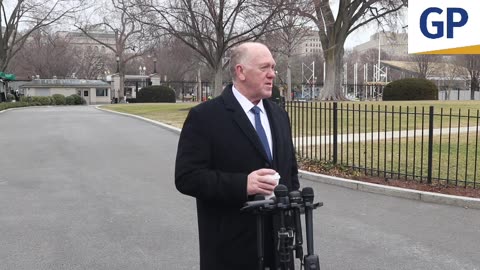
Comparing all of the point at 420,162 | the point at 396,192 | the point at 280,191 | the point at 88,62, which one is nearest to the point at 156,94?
the point at 88,62

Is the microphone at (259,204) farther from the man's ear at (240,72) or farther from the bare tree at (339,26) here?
the bare tree at (339,26)

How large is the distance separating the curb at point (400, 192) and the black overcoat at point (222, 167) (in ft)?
17.3

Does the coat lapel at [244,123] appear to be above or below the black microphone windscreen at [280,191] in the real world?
above

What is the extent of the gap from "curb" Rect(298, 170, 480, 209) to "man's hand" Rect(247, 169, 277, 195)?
547 centimetres

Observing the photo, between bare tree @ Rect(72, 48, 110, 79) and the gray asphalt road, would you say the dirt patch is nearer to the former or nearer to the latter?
the gray asphalt road

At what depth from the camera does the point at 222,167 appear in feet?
7.92

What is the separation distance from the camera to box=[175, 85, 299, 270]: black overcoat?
2355 millimetres

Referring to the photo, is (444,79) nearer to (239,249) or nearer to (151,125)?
(151,125)

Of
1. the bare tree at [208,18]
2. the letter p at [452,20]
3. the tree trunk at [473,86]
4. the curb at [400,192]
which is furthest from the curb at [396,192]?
the tree trunk at [473,86]

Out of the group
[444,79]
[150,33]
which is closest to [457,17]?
[150,33]

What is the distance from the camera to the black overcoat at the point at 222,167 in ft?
7.73

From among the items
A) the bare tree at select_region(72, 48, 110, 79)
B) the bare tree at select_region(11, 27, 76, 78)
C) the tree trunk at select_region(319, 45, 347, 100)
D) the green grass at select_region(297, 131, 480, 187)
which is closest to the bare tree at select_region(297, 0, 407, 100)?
the tree trunk at select_region(319, 45, 347, 100)

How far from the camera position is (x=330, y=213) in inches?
254

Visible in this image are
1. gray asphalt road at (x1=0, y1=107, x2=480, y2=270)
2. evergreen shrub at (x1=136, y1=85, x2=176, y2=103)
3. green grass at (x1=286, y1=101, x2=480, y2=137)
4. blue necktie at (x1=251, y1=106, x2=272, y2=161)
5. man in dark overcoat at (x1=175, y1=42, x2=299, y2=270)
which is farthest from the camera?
evergreen shrub at (x1=136, y1=85, x2=176, y2=103)
